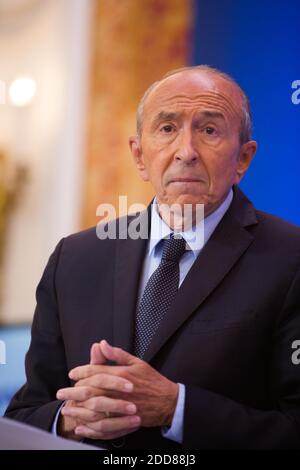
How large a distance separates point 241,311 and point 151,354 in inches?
8.2

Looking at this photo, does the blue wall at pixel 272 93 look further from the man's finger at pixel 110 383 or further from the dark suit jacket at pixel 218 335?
the man's finger at pixel 110 383

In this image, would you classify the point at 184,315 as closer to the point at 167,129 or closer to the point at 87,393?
the point at 87,393

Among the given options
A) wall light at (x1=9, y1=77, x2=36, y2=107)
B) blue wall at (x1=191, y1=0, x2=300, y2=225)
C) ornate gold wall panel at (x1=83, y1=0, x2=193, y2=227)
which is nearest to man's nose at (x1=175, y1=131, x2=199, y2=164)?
blue wall at (x1=191, y1=0, x2=300, y2=225)

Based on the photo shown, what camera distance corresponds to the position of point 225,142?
1437 millimetres

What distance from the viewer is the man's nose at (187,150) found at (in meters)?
1.40

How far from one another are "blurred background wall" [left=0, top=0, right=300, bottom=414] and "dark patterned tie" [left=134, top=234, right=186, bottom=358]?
2.04m

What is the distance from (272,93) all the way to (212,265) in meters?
0.53

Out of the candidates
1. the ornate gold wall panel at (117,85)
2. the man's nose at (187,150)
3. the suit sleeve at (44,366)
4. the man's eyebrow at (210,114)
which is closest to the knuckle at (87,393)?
the suit sleeve at (44,366)

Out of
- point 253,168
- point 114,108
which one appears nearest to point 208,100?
point 253,168

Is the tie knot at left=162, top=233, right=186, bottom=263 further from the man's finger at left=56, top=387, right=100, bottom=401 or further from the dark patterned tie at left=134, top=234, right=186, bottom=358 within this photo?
the man's finger at left=56, top=387, right=100, bottom=401

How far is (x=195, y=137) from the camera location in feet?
4.67

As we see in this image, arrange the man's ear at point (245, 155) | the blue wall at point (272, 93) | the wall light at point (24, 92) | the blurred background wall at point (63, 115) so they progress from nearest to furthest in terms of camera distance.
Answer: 1. the man's ear at point (245, 155)
2. the blue wall at point (272, 93)
3. the blurred background wall at point (63, 115)
4. the wall light at point (24, 92)

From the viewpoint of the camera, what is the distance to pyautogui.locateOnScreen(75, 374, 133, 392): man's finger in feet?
4.10

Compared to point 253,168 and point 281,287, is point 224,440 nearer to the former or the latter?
point 281,287
